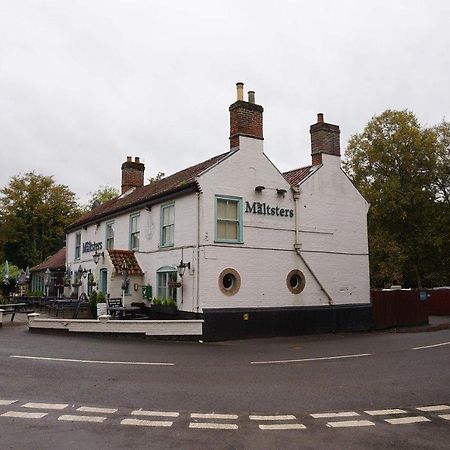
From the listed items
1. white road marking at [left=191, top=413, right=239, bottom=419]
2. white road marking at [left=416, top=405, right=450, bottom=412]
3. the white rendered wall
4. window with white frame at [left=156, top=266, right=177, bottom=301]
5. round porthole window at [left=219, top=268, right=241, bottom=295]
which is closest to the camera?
white road marking at [left=191, top=413, right=239, bottom=419]

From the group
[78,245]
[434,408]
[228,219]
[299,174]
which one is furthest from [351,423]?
[78,245]

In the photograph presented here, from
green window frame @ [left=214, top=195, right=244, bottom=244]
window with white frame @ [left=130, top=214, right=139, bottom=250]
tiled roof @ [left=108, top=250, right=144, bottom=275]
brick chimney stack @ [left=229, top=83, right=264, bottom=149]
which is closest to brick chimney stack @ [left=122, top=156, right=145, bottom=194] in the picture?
window with white frame @ [left=130, top=214, right=139, bottom=250]

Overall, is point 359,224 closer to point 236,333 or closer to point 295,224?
point 295,224

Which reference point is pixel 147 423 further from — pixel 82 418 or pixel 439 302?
pixel 439 302

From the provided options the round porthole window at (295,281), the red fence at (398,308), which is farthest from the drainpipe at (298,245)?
the red fence at (398,308)

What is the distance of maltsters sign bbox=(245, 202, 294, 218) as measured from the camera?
19219 mm

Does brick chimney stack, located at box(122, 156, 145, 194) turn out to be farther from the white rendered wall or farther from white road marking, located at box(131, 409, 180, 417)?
white road marking, located at box(131, 409, 180, 417)

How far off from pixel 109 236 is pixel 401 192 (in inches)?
897

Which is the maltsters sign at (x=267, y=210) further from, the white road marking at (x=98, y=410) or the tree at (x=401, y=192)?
→ the tree at (x=401, y=192)

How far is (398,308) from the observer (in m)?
23.4

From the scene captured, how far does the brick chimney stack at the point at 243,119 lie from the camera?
1945cm

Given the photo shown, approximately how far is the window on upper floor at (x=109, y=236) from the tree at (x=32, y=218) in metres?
33.2

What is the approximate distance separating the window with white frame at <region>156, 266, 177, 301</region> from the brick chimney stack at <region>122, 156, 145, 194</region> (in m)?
12.3

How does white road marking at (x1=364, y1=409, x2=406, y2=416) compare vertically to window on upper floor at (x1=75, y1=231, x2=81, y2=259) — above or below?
below
